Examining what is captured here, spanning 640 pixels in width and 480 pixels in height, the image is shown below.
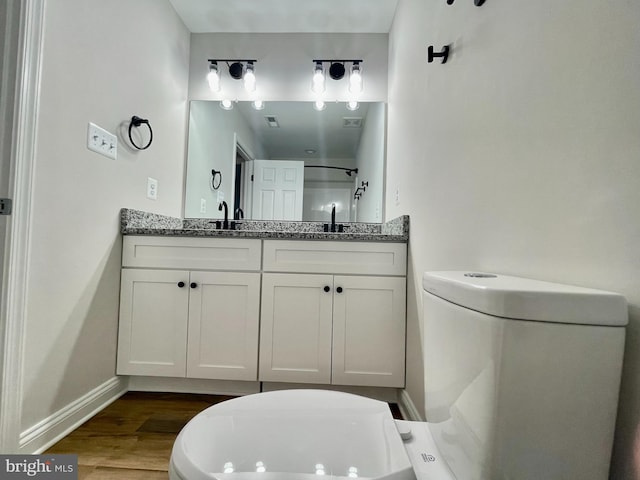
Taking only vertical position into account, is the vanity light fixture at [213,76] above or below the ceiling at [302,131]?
above

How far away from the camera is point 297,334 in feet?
4.77

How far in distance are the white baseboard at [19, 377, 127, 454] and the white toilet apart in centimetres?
94

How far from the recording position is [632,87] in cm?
39

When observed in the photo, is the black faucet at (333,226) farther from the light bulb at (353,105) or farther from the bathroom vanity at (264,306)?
the light bulb at (353,105)

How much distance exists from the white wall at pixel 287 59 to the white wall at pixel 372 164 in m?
0.14

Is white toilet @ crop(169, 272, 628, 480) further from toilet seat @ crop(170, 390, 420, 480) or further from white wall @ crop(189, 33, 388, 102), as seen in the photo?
white wall @ crop(189, 33, 388, 102)

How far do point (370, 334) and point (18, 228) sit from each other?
1446 mm

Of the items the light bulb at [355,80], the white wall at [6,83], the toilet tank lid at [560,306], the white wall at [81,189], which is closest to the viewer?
the toilet tank lid at [560,306]

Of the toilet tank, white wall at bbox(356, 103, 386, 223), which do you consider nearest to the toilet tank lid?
the toilet tank

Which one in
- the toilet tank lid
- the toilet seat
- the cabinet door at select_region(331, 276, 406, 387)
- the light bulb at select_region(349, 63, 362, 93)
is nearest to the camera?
the toilet tank lid

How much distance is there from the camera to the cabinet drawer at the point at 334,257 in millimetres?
1485

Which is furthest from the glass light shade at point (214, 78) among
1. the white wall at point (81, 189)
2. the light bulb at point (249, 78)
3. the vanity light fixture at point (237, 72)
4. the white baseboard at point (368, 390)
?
the white baseboard at point (368, 390)

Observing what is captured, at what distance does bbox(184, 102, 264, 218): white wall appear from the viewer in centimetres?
213

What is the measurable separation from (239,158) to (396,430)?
6.48 ft
